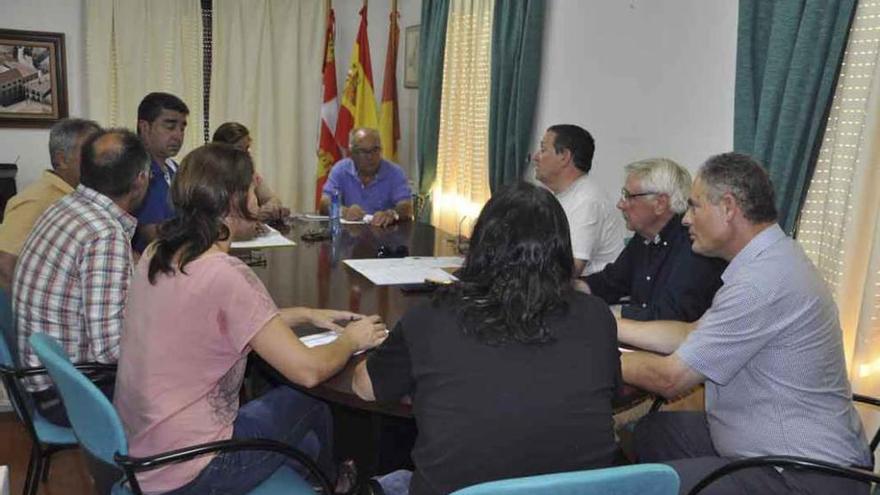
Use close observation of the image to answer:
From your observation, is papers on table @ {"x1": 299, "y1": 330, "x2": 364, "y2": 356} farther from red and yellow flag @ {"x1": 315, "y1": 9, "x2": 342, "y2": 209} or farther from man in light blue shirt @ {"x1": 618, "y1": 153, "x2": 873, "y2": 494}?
red and yellow flag @ {"x1": 315, "y1": 9, "x2": 342, "y2": 209}

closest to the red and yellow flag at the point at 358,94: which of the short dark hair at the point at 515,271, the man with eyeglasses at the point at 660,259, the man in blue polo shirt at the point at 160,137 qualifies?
the man in blue polo shirt at the point at 160,137

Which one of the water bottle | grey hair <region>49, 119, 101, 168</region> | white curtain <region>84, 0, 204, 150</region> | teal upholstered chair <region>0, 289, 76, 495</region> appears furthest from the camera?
white curtain <region>84, 0, 204, 150</region>

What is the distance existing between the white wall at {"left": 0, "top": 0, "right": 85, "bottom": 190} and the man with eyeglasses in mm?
4377

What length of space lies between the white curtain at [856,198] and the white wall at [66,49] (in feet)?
16.0

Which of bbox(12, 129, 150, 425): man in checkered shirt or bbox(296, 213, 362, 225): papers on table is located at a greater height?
bbox(12, 129, 150, 425): man in checkered shirt

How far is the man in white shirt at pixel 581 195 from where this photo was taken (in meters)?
2.87

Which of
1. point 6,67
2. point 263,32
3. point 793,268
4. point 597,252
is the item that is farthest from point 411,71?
point 793,268

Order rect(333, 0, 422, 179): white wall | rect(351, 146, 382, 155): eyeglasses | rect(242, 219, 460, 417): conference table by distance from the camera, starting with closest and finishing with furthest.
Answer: rect(242, 219, 460, 417): conference table < rect(351, 146, 382, 155): eyeglasses < rect(333, 0, 422, 179): white wall

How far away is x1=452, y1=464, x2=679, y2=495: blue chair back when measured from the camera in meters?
1.02

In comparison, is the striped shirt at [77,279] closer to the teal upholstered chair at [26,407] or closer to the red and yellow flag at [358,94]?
the teal upholstered chair at [26,407]

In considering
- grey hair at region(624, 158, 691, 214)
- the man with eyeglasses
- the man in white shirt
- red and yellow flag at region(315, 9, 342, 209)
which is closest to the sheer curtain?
red and yellow flag at region(315, 9, 342, 209)

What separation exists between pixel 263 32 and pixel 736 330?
4.86m

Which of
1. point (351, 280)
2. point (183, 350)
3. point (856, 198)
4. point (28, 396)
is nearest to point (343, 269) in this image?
point (351, 280)

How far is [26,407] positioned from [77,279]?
1.21ft
